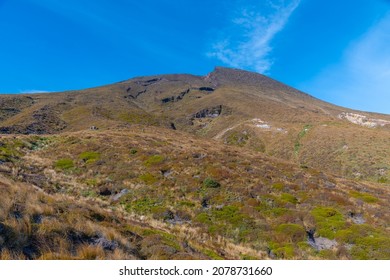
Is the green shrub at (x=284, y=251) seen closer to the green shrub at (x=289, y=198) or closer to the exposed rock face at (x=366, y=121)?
the green shrub at (x=289, y=198)

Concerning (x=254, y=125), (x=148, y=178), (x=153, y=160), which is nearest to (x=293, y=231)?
(x=148, y=178)

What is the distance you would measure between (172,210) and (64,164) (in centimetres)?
1645

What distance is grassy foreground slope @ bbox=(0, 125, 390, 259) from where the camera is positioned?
7938 mm

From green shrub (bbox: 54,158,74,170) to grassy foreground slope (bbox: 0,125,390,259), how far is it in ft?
0.33

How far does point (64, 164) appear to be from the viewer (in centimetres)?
2892

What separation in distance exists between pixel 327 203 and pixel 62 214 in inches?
780

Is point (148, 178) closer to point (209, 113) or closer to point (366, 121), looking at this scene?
point (209, 113)

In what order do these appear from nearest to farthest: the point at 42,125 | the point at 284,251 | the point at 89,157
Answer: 1. the point at 284,251
2. the point at 89,157
3. the point at 42,125

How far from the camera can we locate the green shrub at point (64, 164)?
91.8ft

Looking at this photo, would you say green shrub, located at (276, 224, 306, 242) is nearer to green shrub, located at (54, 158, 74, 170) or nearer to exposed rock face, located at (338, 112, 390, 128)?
green shrub, located at (54, 158, 74, 170)
